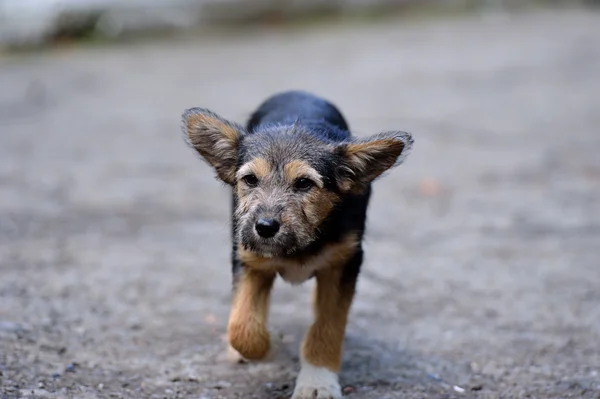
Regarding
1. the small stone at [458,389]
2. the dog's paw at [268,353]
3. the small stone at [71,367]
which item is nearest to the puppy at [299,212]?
the dog's paw at [268,353]

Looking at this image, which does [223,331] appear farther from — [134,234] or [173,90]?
[173,90]

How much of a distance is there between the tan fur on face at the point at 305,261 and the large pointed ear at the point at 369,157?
339 millimetres

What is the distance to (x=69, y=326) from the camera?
6027 mm

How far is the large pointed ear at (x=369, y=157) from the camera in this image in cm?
490

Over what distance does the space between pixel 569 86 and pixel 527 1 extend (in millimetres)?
5202

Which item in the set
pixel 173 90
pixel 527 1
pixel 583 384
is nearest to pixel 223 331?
pixel 583 384

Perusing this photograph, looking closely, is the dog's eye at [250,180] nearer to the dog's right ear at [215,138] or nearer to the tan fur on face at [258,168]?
the tan fur on face at [258,168]

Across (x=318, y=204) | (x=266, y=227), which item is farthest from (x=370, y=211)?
(x=266, y=227)

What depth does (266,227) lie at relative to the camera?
452 cm

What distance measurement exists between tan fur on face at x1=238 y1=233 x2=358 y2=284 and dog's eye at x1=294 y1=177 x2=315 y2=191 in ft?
1.44

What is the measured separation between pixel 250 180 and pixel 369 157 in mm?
707

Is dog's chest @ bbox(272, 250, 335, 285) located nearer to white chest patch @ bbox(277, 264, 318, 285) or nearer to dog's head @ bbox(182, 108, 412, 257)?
white chest patch @ bbox(277, 264, 318, 285)

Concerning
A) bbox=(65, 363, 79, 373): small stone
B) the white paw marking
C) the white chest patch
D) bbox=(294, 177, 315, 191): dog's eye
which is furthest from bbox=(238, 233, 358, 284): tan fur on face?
bbox=(65, 363, 79, 373): small stone

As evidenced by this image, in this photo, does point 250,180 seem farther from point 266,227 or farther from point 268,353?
point 268,353
